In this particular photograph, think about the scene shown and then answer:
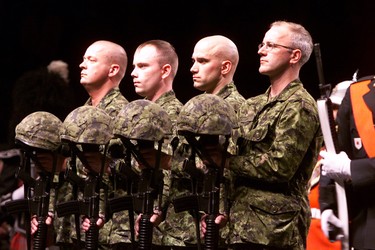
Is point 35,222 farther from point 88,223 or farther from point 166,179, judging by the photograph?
point 166,179

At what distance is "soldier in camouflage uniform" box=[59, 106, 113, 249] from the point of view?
6.48 meters

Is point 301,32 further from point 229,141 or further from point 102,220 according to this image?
point 102,220

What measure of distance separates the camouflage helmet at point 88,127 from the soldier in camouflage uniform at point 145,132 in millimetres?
180

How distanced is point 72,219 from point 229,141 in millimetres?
1512

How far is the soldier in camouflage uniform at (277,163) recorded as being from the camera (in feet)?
19.5

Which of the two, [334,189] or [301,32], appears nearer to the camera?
[334,189]

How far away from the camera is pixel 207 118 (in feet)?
19.6

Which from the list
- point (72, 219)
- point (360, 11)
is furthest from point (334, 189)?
point (360, 11)

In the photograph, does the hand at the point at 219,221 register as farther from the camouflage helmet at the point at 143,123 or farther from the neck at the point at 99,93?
the neck at the point at 99,93

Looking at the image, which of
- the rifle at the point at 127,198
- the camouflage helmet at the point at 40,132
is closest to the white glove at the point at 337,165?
the rifle at the point at 127,198

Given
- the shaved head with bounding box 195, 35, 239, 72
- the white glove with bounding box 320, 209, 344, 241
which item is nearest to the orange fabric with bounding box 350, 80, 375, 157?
the white glove with bounding box 320, 209, 344, 241

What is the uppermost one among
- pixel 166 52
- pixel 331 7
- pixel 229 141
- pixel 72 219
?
pixel 331 7

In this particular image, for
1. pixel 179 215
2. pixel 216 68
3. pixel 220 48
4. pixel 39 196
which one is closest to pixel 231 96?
pixel 216 68

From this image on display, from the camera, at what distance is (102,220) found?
667 cm
